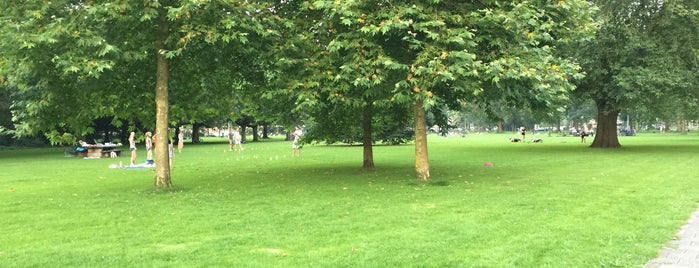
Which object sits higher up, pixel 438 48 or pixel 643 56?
pixel 643 56

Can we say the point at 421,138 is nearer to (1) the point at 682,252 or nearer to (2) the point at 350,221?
(2) the point at 350,221

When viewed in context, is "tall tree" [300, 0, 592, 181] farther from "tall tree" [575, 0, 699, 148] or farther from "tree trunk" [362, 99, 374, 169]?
"tall tree" [575, 0, 699, 148]

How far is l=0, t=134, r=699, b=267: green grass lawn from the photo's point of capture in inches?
243

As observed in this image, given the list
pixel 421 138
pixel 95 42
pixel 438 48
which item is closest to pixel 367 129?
pixel 421 138

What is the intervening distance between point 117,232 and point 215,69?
6455mm

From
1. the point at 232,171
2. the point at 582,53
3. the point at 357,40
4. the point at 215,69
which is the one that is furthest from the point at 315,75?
the point at 582,53

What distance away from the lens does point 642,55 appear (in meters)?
26.2

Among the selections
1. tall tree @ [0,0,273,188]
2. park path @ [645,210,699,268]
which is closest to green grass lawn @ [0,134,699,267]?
park path @ [645,210,699,268]

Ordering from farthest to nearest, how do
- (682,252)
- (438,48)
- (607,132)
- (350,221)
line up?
(607,132)
(438,48)
(350,221)
(682,252)

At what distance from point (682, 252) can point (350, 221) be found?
4.38 meters

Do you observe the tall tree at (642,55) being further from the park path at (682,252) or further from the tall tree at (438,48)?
Result: the park path at (682,252)

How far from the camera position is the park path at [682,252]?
566 cm

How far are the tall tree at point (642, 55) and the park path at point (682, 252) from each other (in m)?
19.0

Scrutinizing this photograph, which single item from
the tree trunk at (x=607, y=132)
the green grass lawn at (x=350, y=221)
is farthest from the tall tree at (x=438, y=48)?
the tree trunk at (x=607, y=132)
